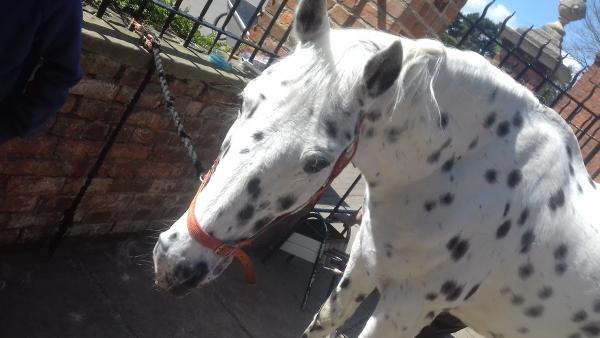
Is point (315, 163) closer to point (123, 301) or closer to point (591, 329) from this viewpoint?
point (591, 329)

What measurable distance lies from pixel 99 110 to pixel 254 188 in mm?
→ 1526

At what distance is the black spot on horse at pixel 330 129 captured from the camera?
166cm

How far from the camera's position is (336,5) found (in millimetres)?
4070

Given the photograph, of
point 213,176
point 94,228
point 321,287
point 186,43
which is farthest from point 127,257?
point 213,176

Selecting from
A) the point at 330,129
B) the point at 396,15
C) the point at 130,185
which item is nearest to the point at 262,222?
the point at 330,129

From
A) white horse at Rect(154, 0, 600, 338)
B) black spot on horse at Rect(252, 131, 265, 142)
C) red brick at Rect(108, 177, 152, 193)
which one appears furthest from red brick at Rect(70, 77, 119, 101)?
black spot on horse at Rect(252, 131, 265, 142)

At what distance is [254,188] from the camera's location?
62.5 inches

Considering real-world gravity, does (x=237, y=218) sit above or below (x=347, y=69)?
below

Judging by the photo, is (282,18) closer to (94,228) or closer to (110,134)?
(110,134)

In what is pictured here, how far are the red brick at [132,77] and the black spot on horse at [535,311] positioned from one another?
2214mm

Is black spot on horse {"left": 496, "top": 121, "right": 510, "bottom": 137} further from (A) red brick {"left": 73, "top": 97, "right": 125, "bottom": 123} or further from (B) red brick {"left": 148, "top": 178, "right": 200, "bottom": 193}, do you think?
(B) red brick {"left": 148, "top": 178, "right": 200, "bottom": 193}

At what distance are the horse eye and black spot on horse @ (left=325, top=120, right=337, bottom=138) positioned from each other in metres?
0.08

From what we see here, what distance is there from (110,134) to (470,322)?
2.14 metres

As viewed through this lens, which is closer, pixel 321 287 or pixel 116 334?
pixel 116 334
